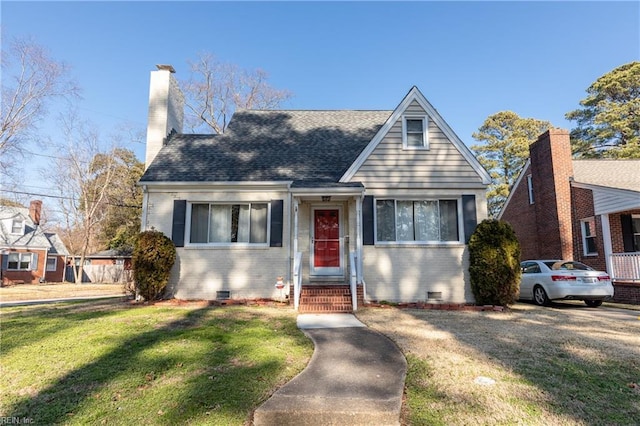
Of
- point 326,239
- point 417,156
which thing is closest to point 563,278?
point 417,156

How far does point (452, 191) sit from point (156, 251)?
8.84m

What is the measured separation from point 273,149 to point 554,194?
43.6 ft

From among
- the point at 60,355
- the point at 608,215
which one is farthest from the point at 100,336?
the point at 608,215

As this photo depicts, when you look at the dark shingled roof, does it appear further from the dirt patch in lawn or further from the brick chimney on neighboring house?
the brick chimney on neighboring house

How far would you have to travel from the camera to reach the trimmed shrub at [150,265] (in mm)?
9461

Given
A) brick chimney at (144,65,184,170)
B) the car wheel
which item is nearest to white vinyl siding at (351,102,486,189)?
the car wheel

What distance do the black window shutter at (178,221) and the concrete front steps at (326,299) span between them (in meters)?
4.07

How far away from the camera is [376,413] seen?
329 centimetres

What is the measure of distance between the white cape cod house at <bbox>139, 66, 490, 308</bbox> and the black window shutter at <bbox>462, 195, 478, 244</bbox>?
30mm

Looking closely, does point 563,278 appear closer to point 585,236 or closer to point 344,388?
point 585,236

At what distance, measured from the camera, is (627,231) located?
13984mm

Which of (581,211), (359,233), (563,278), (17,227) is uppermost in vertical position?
(17,227)

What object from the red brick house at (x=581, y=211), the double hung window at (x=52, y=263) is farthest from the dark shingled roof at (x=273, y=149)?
the double hung window at (x=52, y=263)

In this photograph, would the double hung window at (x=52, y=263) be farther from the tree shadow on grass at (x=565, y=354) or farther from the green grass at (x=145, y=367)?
the tree shadow on grass at (x=565, y=354)
